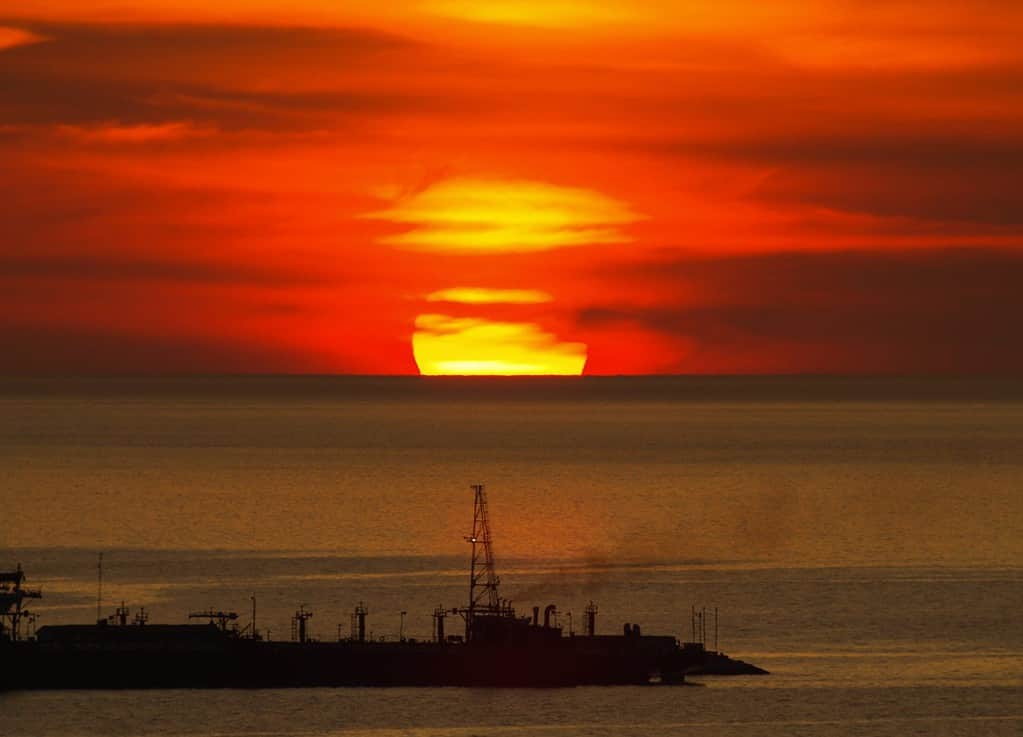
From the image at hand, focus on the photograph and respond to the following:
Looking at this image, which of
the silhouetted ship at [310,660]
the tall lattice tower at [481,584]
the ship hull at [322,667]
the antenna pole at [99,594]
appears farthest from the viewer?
the antenna pole at [99,594]

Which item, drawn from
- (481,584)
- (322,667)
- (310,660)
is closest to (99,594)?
(481,584)

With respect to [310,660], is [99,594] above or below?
above

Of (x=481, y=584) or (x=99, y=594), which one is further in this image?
(x=99, y=594)

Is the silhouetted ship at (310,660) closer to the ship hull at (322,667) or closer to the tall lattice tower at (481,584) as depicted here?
the ship hull at (322,667)

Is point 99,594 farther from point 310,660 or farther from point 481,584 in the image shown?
point 310,660

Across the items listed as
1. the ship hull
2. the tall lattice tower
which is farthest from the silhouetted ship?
the tall lattice tower

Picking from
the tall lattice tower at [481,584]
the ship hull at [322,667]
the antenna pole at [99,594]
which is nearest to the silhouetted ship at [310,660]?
the ship hull at [322,667]

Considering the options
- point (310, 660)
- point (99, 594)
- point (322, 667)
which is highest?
point (99, 594)

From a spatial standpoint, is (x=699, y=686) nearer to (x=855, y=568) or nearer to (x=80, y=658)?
(x=80, y=658)
